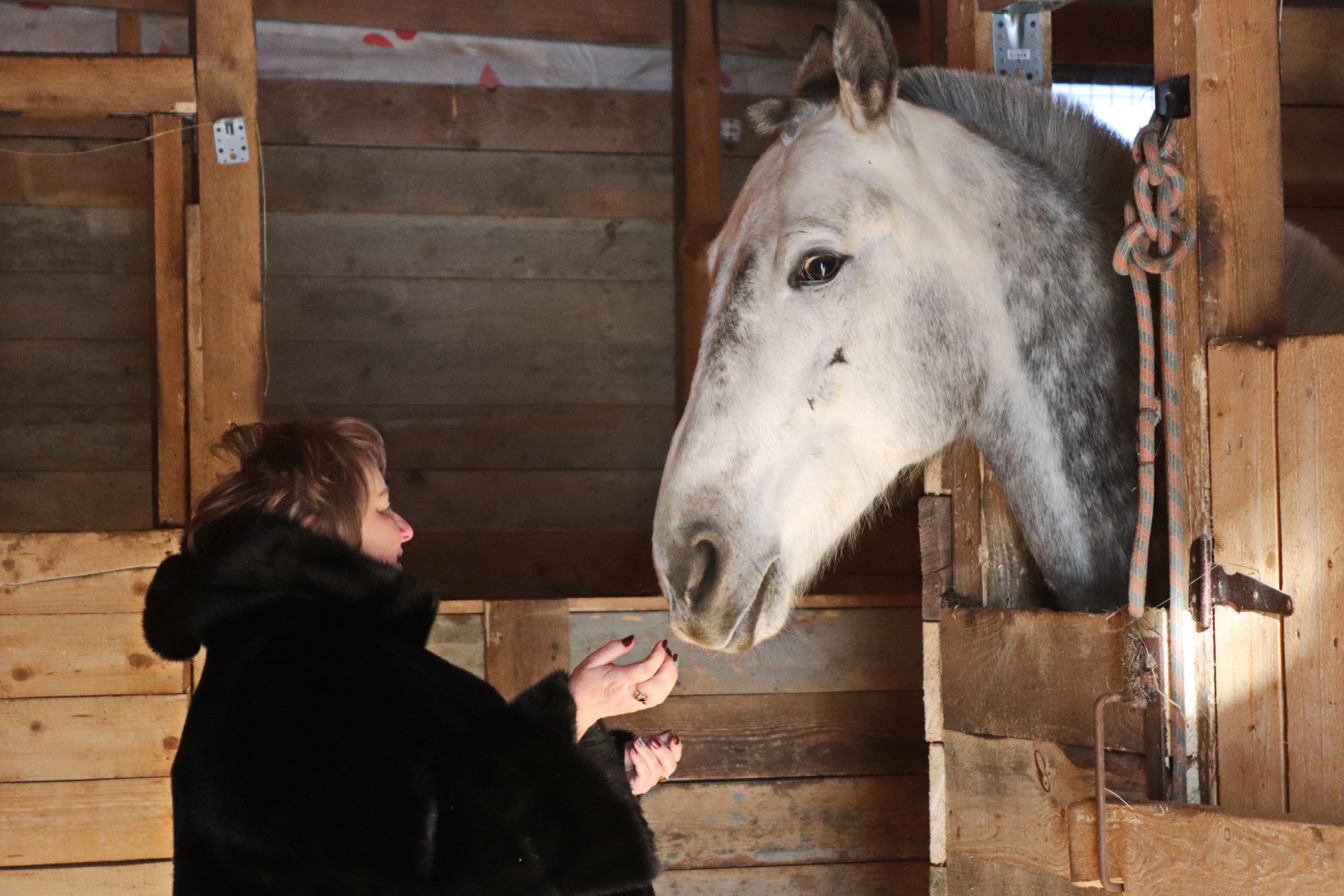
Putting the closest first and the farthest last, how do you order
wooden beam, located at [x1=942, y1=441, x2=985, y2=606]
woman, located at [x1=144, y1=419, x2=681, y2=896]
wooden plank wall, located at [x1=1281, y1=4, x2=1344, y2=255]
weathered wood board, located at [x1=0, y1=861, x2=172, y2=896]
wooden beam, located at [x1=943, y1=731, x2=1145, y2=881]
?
woman, located at [x1=144, y1=419, x2=681, y2=896] < wooden beam, located at [x1=943, y1=731, x2=1145, y2=881] < wooden beam, located at [x1=942, y1=441, x2=985, y2=606] < weathered wood board, located at [x1=0, y1=861, x2=172, y2=896] < wooden plank wall, located at [x1=1281, y1=4, x2=1344, y2=255]

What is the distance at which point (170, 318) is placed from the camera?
3256mm

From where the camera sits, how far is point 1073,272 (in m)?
1.84

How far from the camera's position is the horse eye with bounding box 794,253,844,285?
5.81 ft

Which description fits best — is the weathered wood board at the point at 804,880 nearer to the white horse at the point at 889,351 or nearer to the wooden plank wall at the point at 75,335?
the white horse at the point at 889,351

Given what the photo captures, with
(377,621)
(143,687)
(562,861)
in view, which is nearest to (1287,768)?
(562,861)

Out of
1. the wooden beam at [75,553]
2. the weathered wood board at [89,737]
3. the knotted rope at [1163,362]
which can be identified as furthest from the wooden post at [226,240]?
the knotted rope at [1163,362]

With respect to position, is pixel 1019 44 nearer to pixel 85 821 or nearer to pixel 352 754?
pixel 352 754

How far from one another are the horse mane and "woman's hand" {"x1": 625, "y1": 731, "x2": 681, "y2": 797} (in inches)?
41.9

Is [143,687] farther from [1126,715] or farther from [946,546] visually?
[1126,715]

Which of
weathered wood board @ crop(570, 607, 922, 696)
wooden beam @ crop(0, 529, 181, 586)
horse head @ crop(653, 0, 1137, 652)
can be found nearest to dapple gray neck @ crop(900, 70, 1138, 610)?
horse head @ crop(653, 0, 1137, 652)

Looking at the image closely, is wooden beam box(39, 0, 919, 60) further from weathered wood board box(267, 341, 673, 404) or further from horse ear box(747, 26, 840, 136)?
horse ear box(747, 26, 840, 136)

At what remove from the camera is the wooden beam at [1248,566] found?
1.48m

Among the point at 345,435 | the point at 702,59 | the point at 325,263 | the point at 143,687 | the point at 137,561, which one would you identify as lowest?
the point at 143,687

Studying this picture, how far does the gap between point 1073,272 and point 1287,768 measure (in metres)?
0.78
